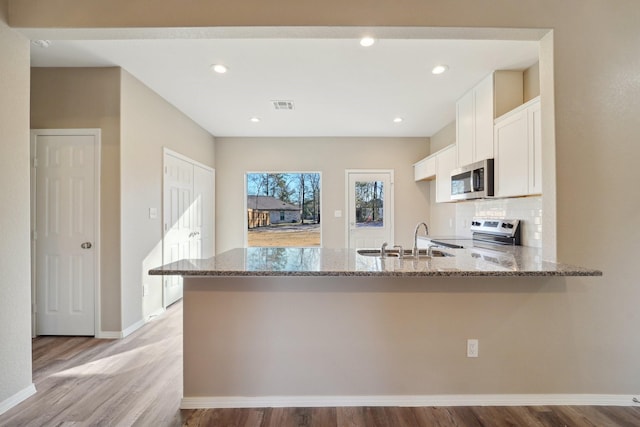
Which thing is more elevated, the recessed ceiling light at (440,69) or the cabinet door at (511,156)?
the recessed ceiling light at (440,69)

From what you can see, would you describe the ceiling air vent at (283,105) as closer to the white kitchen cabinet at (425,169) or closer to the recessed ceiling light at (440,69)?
the recessed ceiling light at (440,69)

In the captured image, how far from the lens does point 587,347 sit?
6.45 ft

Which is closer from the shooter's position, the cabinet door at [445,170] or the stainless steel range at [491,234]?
the stainless steel range at [491,234]

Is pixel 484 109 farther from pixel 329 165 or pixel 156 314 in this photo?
pixel 156 314

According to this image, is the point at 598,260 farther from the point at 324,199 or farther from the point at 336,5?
the point at 324,199

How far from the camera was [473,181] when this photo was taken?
10.7 feet

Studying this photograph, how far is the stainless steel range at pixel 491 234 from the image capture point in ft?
10.0

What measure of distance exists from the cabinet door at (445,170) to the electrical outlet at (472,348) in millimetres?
2424

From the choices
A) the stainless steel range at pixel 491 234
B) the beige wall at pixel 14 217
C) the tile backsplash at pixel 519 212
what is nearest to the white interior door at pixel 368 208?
the tile backsplash at pixel 519 212

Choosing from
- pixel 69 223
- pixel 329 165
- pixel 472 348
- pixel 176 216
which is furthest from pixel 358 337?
pixel 329 165

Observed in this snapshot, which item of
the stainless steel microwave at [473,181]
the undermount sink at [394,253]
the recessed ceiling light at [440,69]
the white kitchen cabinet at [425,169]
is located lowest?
the undermount sink at [394,253]

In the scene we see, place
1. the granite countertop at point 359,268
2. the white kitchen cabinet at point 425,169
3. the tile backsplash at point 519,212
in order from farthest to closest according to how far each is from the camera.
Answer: the white kitchen cabinet at point 425,169, the tile backsplash at point 519,212, the granite countertop at point 359,268

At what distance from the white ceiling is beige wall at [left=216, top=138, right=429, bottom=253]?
1147 millimetres

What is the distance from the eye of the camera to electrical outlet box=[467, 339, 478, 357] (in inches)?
77.6
